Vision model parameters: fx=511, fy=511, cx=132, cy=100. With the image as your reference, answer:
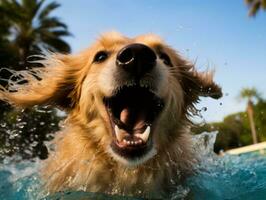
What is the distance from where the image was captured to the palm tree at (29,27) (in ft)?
90.2

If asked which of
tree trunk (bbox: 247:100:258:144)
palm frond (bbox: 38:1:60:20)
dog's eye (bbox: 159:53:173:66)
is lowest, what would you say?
tree trunk (bbox: 247:100:258:144)

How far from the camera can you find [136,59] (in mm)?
4156

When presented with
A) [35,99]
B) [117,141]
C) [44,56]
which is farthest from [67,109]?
[117,141]

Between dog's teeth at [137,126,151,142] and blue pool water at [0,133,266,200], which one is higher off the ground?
dog's teeth at [137,126,151,142]

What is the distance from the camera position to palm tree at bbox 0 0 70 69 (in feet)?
90.2

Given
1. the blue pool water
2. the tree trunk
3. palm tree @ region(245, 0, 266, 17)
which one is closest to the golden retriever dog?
the blue pool water

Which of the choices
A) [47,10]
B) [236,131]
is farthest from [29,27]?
[236,131]

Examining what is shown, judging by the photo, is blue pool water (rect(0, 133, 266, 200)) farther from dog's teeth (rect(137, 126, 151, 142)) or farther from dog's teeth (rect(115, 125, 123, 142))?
dog's teeth (rect(137, 126, 151, 142))

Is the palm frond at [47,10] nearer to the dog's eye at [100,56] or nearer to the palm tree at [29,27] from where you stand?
the palm tree at [29,27]

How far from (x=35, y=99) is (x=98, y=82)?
1.24 metres

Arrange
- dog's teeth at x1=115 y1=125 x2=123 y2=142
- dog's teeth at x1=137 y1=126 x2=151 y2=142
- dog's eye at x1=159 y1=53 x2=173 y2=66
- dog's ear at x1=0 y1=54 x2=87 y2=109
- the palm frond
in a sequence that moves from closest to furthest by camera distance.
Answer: dog's teeth at x1=137 y1=126 x2=151 y2=142 → dog's teeth at x1=115 y1=125 x2=123 y2=142 → dog's eye at x1=159 y1=53 x2=173 y2=66 → dog's ear at x1=0 y1=54 x2=87 y2=109 → the palm frond

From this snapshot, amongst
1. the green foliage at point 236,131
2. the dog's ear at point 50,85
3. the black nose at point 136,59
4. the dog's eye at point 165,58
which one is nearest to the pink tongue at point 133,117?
the black nose at point 136,59

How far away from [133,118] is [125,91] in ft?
0.80

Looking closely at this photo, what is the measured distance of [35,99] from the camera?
5586 millimetres
